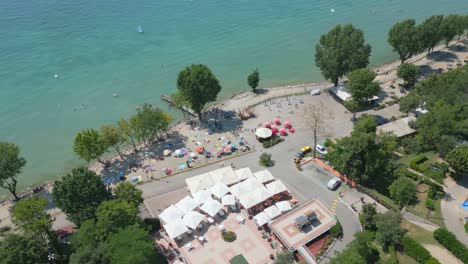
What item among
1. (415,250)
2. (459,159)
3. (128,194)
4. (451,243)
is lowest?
(415,250)

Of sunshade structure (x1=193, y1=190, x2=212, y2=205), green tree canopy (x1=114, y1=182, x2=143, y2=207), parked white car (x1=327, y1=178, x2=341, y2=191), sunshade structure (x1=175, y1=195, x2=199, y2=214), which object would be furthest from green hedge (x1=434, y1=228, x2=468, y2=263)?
green tree canopy (x1=114, y1=182, x2=143, y2=207)

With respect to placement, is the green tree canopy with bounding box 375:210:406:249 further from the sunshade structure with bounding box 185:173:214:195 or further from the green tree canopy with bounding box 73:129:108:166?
the green tree canopy with bounding box 73:129:108:166

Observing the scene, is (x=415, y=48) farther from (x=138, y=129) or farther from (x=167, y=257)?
(x=167, y=257)

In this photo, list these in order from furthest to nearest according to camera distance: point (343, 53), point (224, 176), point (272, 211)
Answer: point (343, 53)
point (224, 176)
point (272, 211)

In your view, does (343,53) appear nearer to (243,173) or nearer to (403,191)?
(403,191)

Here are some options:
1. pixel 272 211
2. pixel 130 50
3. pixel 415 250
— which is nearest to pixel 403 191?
pixel 415 250

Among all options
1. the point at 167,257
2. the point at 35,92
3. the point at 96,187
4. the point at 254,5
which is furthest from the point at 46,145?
the point at 254,5
